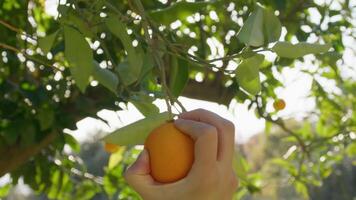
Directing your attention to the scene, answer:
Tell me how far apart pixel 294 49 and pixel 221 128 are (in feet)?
0.34

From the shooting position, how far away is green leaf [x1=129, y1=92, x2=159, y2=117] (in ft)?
2.27

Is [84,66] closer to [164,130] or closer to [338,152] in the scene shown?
[164,130]

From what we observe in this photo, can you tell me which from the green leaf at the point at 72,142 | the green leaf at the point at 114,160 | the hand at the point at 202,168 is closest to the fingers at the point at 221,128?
the hand at the point at 202,168

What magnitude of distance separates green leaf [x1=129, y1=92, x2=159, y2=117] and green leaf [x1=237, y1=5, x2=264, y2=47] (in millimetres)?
130

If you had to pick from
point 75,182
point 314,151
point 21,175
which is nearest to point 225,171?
point 21,175

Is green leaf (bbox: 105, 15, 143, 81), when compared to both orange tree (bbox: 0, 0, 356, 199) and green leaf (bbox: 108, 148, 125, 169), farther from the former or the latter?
green leaf (bbox: 108, 148, 125, 169)

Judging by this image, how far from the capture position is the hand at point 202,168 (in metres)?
0.53

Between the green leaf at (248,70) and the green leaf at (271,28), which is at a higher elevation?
the green leaf at (271,28)

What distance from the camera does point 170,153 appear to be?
548 millimetres

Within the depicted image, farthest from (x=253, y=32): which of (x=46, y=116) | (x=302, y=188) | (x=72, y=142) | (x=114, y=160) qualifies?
(x=302, y=188)

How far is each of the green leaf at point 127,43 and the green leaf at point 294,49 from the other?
0.13 metres

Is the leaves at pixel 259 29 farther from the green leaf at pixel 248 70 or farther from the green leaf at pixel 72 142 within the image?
the green leaf at pixel 72 142

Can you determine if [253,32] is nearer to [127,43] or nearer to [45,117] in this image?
[127,43]

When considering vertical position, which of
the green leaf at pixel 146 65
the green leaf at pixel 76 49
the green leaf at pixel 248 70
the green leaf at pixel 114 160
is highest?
the green leaf at pixel 76 49
